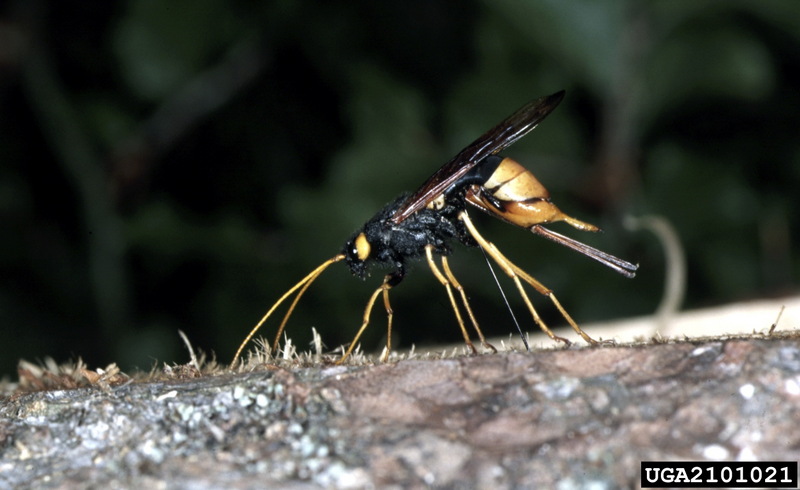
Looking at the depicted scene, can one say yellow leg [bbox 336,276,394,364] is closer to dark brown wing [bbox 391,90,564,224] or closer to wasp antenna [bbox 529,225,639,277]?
dark brown wing [bbox 391,90,564,224]

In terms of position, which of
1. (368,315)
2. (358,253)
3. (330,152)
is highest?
(330,152)

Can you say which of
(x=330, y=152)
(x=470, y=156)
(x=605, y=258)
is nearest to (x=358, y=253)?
(x=470, y=156)

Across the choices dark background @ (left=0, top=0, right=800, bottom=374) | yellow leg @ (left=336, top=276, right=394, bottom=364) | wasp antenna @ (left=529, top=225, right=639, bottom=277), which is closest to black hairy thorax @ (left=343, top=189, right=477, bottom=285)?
yellow leg @ (left=336, top=276, right=394, bottom=364)

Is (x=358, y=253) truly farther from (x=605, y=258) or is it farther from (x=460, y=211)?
(x=605, y=258)

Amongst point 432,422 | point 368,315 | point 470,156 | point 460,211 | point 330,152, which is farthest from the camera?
point 330,152

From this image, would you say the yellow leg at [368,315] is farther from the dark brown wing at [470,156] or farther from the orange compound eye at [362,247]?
the dark brown wing at [470,156]

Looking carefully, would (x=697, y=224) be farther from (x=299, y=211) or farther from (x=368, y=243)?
(x=368, y=243)

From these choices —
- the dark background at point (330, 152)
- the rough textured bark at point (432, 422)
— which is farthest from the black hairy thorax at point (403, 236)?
the dark background at point (330, 152)
